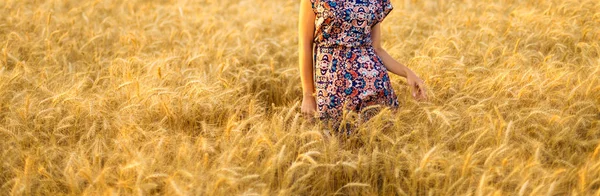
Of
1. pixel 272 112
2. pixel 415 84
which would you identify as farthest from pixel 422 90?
pixel 272 112

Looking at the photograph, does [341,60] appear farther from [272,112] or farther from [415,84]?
[272,112]

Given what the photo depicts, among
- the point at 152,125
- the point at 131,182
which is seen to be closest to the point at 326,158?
the point at 131,182

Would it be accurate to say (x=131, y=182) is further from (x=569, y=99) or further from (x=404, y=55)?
(x=404, y=55)

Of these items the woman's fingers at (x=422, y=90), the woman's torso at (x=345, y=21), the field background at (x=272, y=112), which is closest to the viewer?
the field background at (x=272, y=112)

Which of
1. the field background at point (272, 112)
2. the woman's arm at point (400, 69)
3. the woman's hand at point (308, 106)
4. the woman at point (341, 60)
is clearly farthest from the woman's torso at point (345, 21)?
the field background at point (272, 112)

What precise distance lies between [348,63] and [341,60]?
0.13ft

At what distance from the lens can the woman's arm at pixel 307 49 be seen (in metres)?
2.82

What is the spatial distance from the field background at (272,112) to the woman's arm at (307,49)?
0.39ft

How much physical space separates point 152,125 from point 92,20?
289cm

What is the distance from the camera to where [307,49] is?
287 cm

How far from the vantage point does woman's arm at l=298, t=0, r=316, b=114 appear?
111 inches

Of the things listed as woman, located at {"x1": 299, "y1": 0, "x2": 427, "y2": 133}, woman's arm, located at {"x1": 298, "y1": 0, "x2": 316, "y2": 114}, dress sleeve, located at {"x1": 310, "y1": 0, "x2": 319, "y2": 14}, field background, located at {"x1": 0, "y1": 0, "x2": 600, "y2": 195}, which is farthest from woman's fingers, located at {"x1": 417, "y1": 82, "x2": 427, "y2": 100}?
dress sleeve, located at {"x1": 310, "y1": 0, "x2": 319, "y2": 14}

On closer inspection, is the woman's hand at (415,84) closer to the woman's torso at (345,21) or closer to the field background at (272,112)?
the field background at (272,112)

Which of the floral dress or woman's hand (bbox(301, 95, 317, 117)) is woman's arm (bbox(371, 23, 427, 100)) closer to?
the floral dress
